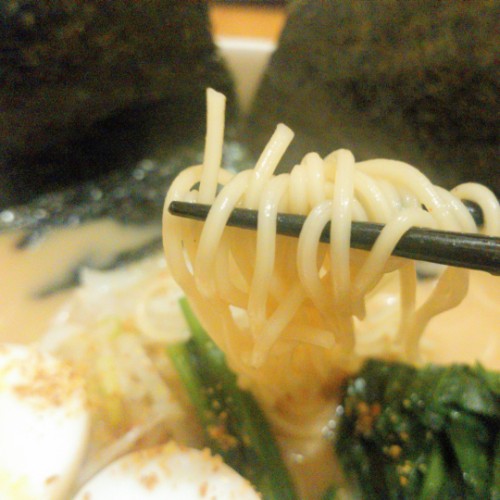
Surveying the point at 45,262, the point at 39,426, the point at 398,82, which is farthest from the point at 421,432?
the point at 45,262

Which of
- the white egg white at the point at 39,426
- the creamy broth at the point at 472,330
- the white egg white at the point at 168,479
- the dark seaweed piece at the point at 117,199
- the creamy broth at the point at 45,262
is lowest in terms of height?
the creamy broth at the point at 472,330

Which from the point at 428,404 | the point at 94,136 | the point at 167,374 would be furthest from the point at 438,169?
the point at 94,136

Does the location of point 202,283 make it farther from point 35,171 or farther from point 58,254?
point 35,171

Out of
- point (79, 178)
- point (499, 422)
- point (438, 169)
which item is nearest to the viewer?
point (499, 422)

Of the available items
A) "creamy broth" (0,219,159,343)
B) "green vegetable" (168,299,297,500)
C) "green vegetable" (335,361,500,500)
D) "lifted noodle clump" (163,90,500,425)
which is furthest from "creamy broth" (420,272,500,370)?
"creamy broth" (0,219,159,343)

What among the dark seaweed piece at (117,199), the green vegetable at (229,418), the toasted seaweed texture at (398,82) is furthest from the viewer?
the dark seaweed piece at (117,199)

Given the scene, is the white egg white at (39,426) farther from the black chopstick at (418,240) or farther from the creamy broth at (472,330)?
the creamy broth at (472,330)

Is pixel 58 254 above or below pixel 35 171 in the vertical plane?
below

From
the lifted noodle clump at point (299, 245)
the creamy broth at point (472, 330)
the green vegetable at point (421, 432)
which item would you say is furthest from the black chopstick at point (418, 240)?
the creamy broth at point (472, 330)
